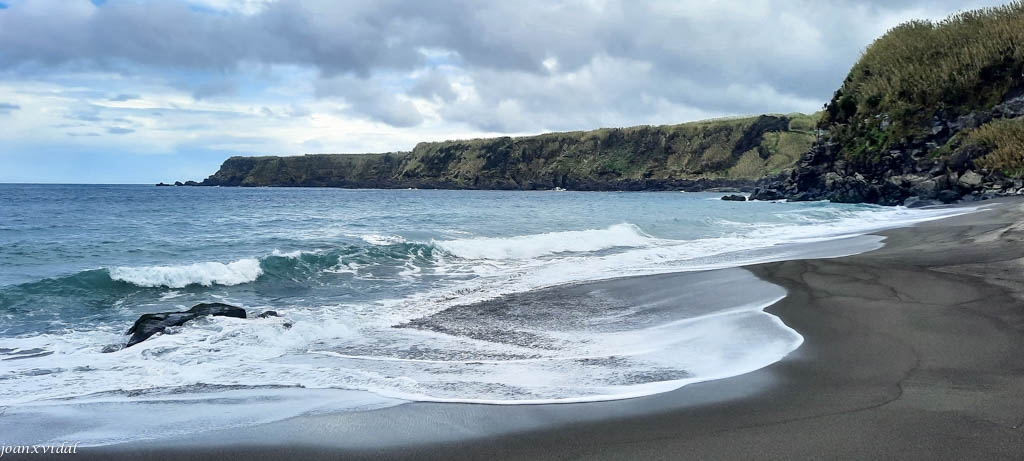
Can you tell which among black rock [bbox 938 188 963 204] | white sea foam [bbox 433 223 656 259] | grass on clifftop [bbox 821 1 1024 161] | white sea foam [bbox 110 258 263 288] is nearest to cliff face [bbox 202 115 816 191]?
grass on clifftop [bbox 821 1 1024 161]

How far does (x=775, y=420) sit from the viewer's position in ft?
13.3

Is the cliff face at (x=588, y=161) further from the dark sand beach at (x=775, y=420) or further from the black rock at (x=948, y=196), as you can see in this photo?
the dark sand beach at (x=775, y=420)

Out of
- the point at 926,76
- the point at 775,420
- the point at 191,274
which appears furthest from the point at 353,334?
the point at 926,76

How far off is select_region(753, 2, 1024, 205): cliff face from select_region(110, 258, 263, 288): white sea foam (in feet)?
110

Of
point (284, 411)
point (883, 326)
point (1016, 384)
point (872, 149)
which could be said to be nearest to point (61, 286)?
point (284, 411)

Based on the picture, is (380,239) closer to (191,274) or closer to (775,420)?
(191,274)

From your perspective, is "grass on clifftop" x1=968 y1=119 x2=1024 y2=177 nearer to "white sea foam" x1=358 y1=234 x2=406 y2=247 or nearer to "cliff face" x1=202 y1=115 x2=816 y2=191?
"white sea foam" x1=358 y1=234 x2=406 y2=247

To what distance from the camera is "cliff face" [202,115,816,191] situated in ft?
338

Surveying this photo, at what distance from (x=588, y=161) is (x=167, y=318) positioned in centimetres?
11437

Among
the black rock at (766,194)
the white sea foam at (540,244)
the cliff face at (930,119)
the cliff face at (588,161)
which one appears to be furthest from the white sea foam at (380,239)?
the cliff face at (588,161)

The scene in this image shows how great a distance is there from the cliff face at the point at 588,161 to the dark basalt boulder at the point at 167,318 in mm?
91250

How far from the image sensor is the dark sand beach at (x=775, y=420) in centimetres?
362

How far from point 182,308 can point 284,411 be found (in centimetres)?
698

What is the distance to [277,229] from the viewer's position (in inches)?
1016
